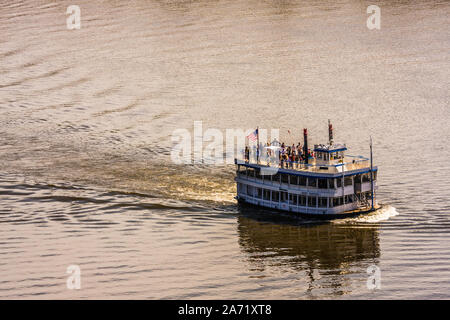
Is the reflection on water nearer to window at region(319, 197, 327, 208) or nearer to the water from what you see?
the water

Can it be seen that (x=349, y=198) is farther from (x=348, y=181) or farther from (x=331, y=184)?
(x=331, y=184)

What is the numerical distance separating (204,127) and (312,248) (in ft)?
108

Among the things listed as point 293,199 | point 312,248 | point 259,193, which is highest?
point 259,193

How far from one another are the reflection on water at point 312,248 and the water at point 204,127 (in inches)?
5.6

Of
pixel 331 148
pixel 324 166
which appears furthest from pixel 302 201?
pixel 331 148

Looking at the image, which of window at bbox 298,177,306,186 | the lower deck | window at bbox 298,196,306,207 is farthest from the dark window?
window at bbox 298,196,306,207

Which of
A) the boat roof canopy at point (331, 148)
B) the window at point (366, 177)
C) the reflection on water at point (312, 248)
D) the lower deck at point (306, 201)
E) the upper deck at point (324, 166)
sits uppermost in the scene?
the boat roof canopy at point (331, 148)

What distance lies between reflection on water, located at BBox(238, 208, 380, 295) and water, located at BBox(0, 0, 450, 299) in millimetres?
142

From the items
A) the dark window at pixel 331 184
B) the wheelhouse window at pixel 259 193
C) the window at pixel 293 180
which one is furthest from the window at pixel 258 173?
the dark window at pixel 331 184

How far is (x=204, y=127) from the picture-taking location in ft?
→ 288

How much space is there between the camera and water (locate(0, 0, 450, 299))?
52.8 meters

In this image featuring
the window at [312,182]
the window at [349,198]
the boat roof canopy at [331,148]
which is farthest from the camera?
the boat roof canopy at [331,148]

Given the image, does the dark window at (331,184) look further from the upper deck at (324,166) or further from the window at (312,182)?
the window at (312,182)

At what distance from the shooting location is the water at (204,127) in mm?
52812
